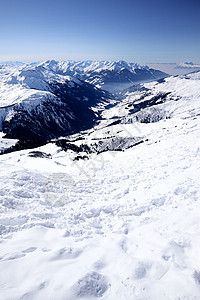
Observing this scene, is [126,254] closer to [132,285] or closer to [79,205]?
[132,285]

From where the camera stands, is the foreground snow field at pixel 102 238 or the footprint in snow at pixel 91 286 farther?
the foreground snow field at pixel 102 238

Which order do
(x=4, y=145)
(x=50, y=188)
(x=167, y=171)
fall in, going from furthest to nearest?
(x=4, y=145) < (x=167, y=171) < (x=50, y=188)

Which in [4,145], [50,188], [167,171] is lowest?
[4,145]

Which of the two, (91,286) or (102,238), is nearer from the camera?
(91,286)

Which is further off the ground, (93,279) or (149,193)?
(93,279)

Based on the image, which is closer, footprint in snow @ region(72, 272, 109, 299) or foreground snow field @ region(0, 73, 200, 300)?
footprint in snow @ region(72, 272, 109, 299)

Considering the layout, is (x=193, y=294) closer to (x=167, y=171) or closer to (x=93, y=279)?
(x=93, y=279)

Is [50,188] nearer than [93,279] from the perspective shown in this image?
No

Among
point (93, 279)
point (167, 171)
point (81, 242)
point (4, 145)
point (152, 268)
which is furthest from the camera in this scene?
point (4, 145)

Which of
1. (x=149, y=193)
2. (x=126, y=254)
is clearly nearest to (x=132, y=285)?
(x=126, y=254)

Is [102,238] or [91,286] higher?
[91,286]
